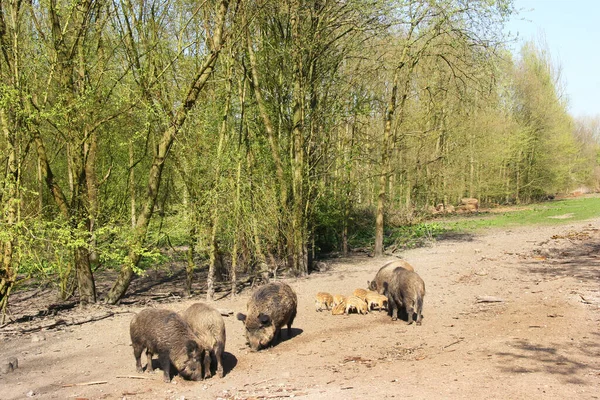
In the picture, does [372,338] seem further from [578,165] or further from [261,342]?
[578,165]

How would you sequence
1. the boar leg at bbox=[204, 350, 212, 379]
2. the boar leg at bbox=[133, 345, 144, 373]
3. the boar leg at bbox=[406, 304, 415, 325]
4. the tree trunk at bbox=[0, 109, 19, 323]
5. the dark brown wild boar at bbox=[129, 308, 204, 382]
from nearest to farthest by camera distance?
the dark brown wild boar at bbox=[129, 308, 204, 382] → the boar leg at bbox=[204, 350, 212, 379] → the boar leg at bbox=[133, 345, 144, 373] → the boar leg at bbox=[406, 304, 415, 325] → the tree trunk at bbox=[0, 109, 19, 323]

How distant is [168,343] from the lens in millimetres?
7863

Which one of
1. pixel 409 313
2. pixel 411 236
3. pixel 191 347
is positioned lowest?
pixel 409 313

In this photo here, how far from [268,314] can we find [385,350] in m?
2.14

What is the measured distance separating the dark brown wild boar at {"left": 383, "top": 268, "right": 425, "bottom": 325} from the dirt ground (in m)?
0.35

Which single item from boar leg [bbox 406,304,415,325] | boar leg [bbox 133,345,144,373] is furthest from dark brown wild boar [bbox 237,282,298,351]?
boar leg [bbox 406,304,415,325]

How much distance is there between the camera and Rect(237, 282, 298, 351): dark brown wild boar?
9.24m

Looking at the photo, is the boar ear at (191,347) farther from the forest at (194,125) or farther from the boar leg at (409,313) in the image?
the boar leg at (409,313)

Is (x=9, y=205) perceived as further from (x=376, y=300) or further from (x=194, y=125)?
(x=376, y=300)

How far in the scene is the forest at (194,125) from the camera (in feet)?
38.2

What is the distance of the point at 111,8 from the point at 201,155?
Answer: 4.81 metres

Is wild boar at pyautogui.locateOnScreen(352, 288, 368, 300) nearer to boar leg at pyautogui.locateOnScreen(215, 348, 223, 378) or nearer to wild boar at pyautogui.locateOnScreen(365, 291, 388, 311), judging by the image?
wild boar at pyautogui.locateOnScreen(365, 291, 388, 311)

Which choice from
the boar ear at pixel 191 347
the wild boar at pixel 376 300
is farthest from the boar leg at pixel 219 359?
the wild boar at pixel 376 300

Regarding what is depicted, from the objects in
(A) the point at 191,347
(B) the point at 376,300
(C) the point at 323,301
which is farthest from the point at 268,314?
(B) the point at 376,300
